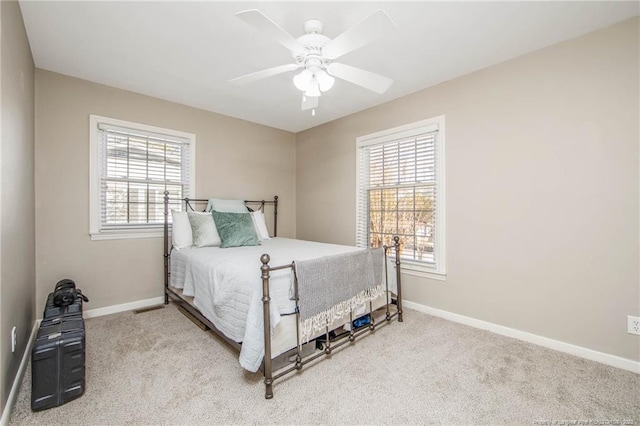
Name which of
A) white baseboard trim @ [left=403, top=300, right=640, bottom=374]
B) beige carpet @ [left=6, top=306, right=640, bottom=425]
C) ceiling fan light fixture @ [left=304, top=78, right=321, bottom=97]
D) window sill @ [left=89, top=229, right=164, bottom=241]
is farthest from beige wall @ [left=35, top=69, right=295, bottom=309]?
white baseboard trim @ [left=403, top=300, right=640, bottom=374]

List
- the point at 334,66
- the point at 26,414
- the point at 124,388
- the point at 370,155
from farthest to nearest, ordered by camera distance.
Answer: the point at 370,155, the point at 334,66, the point at 124,388, the point at 26,414

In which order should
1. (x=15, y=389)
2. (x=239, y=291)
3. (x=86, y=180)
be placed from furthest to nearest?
(x=86, y=180) < (x=239, y=291) < (x=15, y=389)

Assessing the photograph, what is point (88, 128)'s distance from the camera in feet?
9.57

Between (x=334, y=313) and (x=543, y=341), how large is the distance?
69.1 inches

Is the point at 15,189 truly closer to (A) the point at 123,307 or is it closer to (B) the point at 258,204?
(A) the point at 123,307

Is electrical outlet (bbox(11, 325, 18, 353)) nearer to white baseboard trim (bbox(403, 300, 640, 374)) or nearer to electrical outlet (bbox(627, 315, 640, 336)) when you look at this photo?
white baseboard trim (bbox(403, 300, 640, 374))

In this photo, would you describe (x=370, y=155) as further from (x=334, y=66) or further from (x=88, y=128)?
(x=88, y=128)

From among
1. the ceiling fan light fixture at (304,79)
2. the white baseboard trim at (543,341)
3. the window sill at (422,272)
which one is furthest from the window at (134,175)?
the white baseboard trim at (543,341)

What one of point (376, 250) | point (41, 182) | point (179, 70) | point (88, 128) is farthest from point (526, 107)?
point (41, 182)

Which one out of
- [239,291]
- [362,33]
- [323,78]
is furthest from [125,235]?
[362,33]

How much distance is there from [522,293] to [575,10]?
2.12 metres

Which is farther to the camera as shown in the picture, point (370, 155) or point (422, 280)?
point (370, 155)

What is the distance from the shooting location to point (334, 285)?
7.19ft

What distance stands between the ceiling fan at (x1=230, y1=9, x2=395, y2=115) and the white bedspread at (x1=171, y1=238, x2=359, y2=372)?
137 cm
